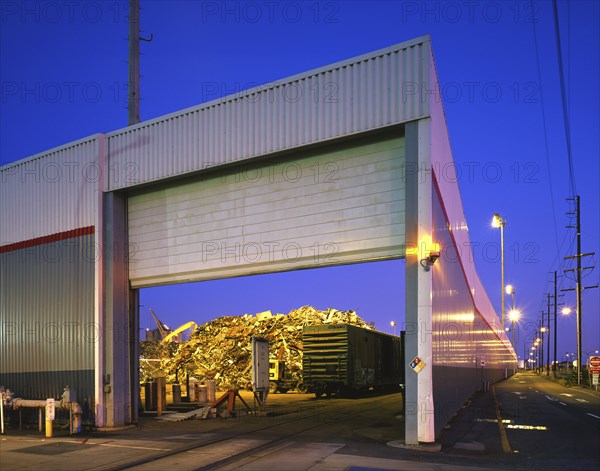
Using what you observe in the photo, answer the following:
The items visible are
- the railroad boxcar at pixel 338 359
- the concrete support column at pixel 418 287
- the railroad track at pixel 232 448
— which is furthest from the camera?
the railroad boxcar at pixel 338 359

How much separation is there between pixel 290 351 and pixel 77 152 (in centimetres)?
2173

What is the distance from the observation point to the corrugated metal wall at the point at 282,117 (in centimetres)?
1430

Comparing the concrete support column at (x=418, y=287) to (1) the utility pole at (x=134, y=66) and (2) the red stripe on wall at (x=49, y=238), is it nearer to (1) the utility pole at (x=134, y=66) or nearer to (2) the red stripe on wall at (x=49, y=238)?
(2) the red stripe on wall at (x=49, y=238)

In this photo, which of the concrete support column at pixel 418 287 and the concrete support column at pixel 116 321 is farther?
the concrete support column at pixel 116 321

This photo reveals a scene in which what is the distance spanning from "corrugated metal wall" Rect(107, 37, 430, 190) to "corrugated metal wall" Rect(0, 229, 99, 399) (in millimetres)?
3184

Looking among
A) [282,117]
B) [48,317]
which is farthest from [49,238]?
[282,117]

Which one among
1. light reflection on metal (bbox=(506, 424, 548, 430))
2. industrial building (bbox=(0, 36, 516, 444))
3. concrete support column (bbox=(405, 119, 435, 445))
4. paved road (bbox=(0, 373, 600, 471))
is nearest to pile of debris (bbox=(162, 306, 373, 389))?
paved road (bbox=(0, 373, 600, 471))

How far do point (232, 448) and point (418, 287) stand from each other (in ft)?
18.4

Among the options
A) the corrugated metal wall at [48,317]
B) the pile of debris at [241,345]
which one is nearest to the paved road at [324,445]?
the corrugated metal wall at [48,317]

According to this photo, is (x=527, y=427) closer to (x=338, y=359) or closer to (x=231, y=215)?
(x=338, y=359)

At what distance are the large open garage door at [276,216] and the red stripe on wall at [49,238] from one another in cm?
142

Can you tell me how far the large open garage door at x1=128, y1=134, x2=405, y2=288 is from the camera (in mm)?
15023

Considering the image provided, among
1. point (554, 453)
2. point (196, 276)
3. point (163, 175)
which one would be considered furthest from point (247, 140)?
point (554, 453)

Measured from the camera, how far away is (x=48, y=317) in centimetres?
2038
